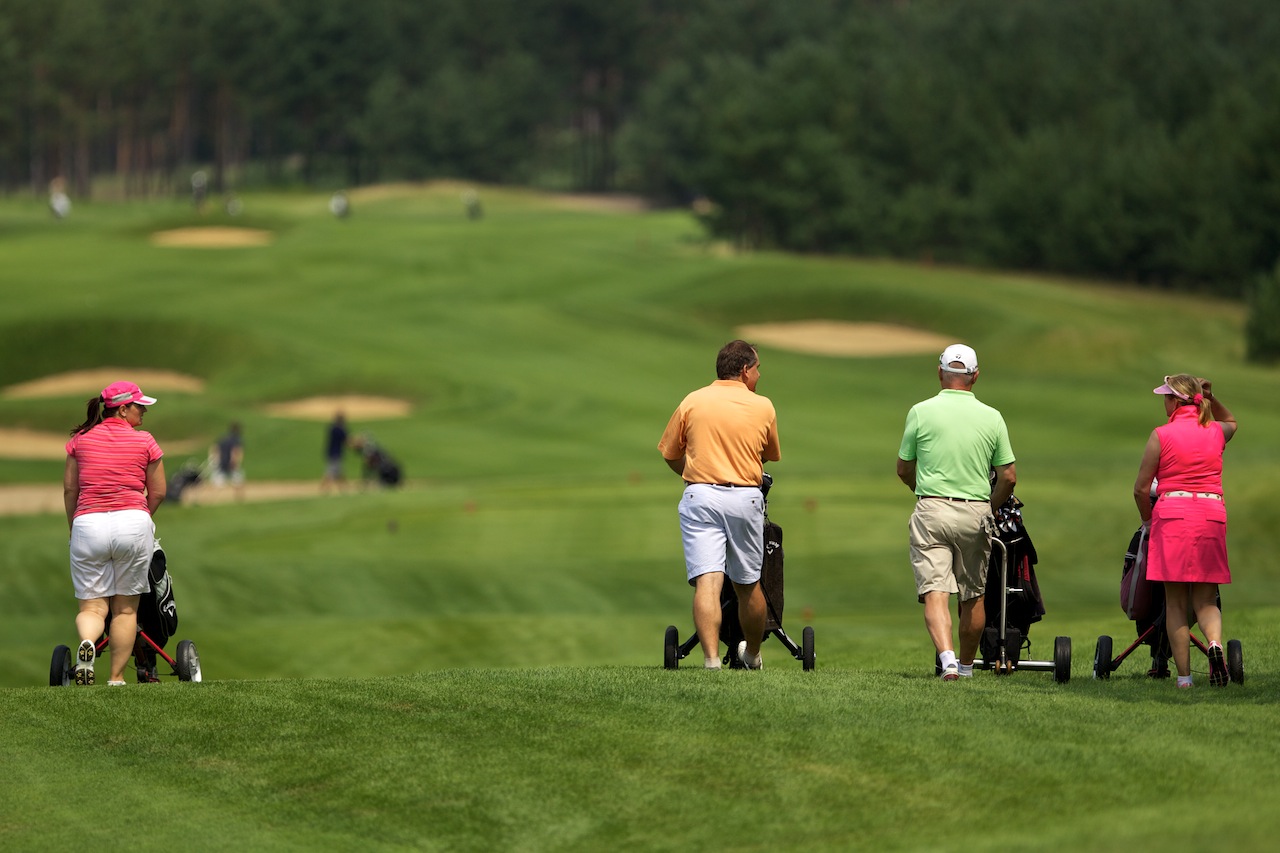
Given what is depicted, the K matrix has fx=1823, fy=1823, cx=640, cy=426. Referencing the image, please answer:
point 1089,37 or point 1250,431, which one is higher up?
point 1089,37

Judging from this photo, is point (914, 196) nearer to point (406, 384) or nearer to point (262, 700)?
point (406, 384)

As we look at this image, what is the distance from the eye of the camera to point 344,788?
9.40 m

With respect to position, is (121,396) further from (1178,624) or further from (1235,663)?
(1235,663)

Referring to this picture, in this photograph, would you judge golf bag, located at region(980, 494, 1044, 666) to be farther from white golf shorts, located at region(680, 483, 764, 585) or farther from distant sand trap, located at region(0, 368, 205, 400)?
distant sand trap, located at region(0, 368, 205, 400)

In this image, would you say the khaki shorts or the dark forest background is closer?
the khaki shorts

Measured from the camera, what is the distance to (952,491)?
11969 millimetres

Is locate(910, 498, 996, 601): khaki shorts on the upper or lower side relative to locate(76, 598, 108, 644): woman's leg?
upper

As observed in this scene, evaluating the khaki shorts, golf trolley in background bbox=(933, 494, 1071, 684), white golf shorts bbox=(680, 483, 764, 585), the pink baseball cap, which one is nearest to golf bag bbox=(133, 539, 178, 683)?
the pink baseball cap

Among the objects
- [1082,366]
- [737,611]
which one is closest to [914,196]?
[1082,366]

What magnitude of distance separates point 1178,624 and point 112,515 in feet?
23.8

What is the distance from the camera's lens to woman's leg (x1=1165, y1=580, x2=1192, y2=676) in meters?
12.0

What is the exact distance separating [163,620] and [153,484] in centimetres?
109

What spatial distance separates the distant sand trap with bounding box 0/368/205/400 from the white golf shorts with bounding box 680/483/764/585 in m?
42.4

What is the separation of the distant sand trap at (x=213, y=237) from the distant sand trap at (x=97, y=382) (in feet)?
67.7
